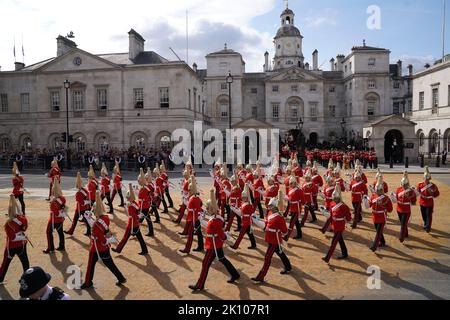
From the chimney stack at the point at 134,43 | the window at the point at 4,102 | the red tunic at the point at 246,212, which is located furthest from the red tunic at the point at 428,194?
the window at the point at 4,102

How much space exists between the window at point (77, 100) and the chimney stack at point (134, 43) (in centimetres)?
646

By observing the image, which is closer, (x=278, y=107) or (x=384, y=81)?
(x=384, y=81)

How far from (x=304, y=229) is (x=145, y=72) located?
93.2 ft

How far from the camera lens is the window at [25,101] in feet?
128

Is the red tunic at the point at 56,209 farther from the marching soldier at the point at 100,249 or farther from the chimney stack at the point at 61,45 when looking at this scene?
the chimney stack at the point at 61,45

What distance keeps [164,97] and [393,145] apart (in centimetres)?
2219

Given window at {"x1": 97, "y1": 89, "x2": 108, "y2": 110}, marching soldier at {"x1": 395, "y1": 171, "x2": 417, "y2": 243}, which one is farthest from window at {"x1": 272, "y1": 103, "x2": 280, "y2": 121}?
marching soldier at {"x1": 395, "y1": 171, "x2": 417, "y2": 243}

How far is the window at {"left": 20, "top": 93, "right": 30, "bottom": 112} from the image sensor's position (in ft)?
128

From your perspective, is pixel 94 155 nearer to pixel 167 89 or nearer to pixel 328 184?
pixel 167 89

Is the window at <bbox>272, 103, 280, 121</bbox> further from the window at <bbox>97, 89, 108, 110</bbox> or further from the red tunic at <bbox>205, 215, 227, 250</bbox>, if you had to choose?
the red tunic at <bbox>205, 215, 227, 250</bbox>

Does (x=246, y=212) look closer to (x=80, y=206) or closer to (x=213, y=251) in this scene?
(x=213, y=251)

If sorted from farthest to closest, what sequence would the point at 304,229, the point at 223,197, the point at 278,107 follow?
the point at 278,107 < the point at 223,197 < the point at 304,229
